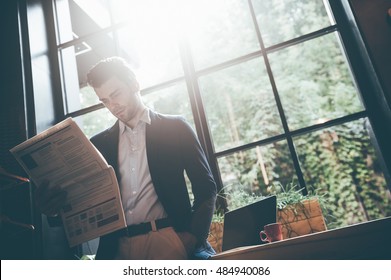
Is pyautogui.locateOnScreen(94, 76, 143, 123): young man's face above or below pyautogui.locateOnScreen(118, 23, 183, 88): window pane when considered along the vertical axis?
below

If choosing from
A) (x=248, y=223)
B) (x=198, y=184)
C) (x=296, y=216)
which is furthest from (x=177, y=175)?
(x=296, y=216)

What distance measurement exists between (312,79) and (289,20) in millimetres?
1234

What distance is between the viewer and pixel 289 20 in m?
5.90

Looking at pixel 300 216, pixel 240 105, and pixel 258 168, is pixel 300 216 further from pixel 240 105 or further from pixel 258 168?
pixel 240 105

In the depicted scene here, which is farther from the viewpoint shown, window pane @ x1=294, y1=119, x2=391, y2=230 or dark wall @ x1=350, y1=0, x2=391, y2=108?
window pane @ x1=294, y1=119, x2=391, y2=230

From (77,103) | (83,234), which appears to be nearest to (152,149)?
(83,234)

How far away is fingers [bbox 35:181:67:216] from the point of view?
1277 mm

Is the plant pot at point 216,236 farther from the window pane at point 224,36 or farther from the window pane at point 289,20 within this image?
the window pane at point 289,20

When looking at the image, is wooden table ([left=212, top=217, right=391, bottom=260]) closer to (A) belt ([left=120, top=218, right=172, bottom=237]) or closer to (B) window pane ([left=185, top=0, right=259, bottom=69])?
(A) belt ([left=120, top=218, right=172, bottom=237])

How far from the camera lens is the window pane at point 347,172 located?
5.58 meters

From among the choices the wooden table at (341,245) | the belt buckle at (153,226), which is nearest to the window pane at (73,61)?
the belt buckle at (153,226)

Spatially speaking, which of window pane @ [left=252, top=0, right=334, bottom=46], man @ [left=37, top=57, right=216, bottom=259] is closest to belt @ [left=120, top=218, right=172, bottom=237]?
man @ [left=37, top=57, right=216, bottom=259]

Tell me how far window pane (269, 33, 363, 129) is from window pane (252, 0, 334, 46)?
405mm

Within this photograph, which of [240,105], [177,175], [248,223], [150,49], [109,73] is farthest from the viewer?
[240,105]
